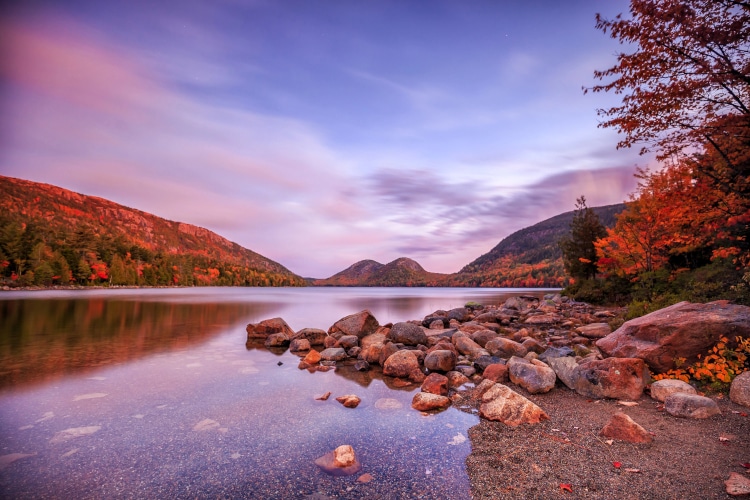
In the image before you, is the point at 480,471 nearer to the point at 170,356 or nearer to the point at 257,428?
the point at 257,428

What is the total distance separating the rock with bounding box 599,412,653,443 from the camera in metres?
6.09

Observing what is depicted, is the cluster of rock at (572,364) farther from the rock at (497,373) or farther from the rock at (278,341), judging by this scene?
the rock at (278,341)

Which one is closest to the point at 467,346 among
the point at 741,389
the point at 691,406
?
the point at 691,406

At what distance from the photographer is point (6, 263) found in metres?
87.1

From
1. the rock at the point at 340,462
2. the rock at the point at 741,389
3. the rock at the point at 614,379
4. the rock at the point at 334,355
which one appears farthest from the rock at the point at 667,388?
the rock at the point at 334,355

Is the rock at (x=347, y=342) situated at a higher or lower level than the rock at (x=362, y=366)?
higher

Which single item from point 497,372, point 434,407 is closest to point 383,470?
point 434,407

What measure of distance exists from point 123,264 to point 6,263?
3164 centimetres

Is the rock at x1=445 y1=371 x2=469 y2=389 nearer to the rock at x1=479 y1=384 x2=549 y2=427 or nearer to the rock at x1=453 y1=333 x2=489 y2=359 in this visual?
the rock at x1=479 y1=384 x2=549 y2=427

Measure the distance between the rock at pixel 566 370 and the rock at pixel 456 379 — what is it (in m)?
2.77

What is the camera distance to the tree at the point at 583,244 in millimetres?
40531

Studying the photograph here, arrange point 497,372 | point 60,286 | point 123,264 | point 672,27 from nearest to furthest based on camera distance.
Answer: point 672,27
point 497,372
point 60,286
point 123,264

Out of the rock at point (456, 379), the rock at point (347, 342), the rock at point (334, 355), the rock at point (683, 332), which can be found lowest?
the rock at point (456, 379)

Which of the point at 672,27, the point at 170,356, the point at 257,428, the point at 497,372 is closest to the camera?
the point at 257,428
